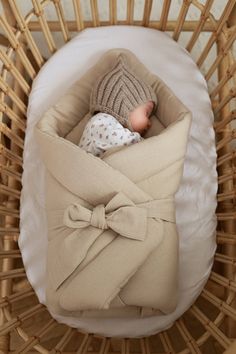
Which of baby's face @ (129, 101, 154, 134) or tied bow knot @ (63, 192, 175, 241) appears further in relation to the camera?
baby's face @ (129, 101, 154, 134)

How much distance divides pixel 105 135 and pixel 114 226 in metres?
0.21

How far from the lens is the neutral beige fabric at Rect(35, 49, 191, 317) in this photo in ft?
3.05

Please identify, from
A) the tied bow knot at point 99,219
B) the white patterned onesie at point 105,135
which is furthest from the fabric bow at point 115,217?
the white patterned onesie at point 105,135

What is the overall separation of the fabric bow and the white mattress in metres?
0.17

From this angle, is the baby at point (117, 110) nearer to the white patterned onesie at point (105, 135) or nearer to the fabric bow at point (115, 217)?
the white patterned onesie at point (105, 135)

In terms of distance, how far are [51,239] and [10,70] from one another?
16.9 inches

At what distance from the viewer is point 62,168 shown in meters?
1.00

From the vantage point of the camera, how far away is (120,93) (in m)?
1.05

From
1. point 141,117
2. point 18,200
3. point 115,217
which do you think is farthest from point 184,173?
point 18,200

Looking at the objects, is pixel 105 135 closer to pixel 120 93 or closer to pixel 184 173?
pixel 120 93

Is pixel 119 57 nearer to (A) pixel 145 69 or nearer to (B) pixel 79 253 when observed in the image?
(A) pixel 145 69

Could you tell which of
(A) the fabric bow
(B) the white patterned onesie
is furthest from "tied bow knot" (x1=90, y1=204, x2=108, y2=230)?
(B) the white patterned onesie

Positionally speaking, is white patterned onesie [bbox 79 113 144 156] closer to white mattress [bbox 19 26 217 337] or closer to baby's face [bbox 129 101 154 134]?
baby's face [bbox 129 101 154 134]

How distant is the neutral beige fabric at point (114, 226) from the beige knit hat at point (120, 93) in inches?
→ 3.7
